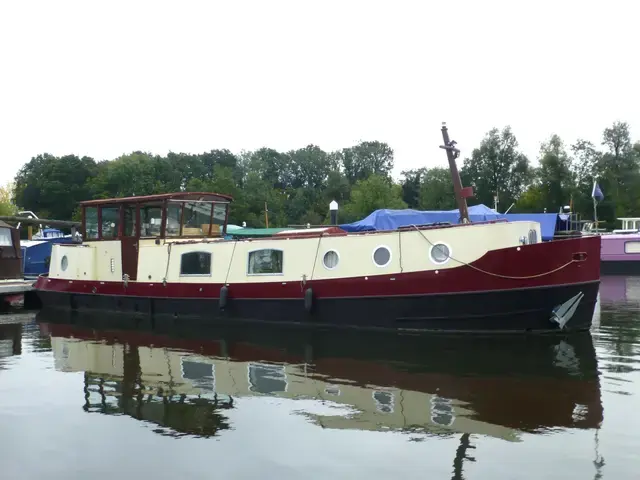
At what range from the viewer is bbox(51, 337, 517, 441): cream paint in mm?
8609

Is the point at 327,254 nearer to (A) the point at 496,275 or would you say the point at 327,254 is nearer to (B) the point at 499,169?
(A) the point at 496,275

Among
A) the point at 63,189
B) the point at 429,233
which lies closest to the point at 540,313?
the point at 429,233

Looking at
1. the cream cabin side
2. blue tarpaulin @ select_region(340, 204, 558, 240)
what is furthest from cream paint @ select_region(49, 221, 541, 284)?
blue tarpaulin @ select_region(340, 204, 558, 240)

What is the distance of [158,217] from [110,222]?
187 centimetres

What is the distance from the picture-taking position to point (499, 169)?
67688mm

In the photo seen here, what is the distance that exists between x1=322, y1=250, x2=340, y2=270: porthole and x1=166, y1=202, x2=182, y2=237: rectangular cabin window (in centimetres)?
518

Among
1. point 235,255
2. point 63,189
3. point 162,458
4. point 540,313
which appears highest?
point 63,189

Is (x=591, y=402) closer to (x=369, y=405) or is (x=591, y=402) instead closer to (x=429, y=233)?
(x=369, y=405)

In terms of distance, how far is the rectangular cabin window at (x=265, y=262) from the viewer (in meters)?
16.5

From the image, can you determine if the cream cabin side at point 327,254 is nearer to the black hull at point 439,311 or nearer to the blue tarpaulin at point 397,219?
the black hull at point 439,311

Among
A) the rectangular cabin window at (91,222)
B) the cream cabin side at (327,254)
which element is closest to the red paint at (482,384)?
the cream cabin side at (327,254)

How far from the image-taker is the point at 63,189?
236 feet

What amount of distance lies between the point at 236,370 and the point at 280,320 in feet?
14.7

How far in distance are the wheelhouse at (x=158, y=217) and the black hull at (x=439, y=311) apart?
2.92 metres
